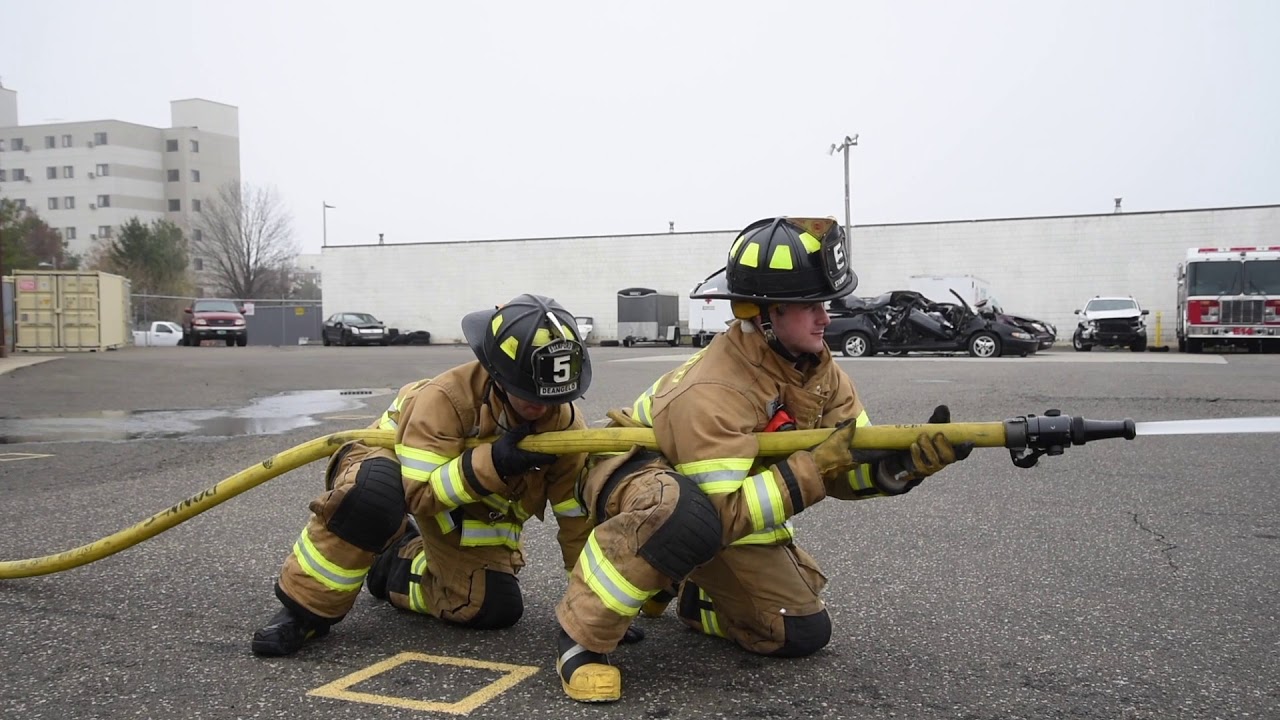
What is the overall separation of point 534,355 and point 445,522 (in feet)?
2.68

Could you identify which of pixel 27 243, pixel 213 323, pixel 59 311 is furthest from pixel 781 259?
pixel 27 243

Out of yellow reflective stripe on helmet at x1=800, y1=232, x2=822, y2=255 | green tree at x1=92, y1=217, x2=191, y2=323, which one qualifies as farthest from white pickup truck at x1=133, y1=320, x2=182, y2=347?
yellow reflective stripe on helmet at x1=800, y1=232, x2=822, y2=255

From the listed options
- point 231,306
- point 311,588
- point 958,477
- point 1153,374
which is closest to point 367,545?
point 311,588

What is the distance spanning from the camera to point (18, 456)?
8.08m

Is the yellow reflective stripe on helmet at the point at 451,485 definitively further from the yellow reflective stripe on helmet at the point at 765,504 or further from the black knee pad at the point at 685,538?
the yellow reflective stripe on helmet at the point at 765,504

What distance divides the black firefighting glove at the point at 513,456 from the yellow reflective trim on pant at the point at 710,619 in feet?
2.66

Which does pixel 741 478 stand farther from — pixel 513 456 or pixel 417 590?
pixel 417 590

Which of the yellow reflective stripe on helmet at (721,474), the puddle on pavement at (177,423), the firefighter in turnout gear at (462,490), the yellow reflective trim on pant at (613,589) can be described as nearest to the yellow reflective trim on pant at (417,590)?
the firefighter in turnout gear at (462,490)

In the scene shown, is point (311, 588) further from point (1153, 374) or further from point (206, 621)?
point (1153, 374)

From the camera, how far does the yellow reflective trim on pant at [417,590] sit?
3980 millimetres

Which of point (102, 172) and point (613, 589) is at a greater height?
point (102, 172)

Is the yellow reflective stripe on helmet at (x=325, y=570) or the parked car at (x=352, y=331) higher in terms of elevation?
the parked car at (x=352, y=331)

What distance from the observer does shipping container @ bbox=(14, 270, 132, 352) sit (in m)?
27.4

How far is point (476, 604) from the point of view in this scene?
3.78 metres
